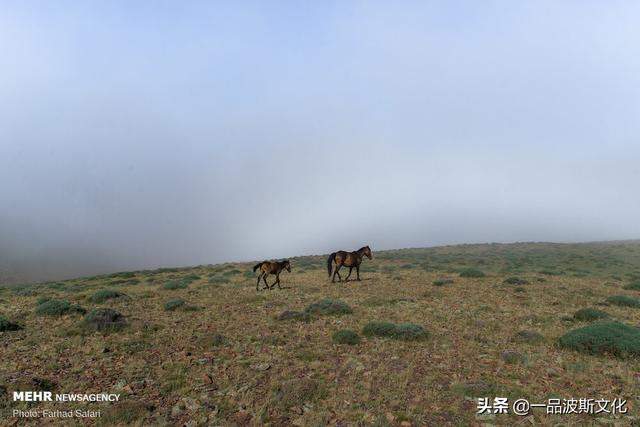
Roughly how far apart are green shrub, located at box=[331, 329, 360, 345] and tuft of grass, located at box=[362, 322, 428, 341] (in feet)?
2.62

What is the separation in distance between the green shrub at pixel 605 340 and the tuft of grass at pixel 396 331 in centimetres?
458

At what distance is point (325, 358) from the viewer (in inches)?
444

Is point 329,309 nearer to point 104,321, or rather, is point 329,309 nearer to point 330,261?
point 104,321

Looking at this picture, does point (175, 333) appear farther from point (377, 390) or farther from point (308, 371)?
point (377, 390)

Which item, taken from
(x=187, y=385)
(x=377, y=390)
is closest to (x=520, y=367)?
(x=377, y=390)

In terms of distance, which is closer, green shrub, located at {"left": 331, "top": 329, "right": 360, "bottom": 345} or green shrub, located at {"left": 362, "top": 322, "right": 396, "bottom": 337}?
green shrub, located at {"left": 331, "top": 329, "right": 360, "bottom": 345}

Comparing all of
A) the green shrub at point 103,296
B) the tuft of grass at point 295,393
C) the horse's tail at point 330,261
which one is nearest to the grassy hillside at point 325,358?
the tuft of grass at point 295,393

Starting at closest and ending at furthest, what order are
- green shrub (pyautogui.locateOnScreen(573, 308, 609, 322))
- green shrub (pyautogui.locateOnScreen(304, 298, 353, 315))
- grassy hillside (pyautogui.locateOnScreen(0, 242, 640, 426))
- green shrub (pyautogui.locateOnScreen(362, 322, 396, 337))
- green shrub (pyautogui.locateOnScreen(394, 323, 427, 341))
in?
grassy hillside (pyautogui.locateOnScreen(0, 242, 640, 426))
green shrub (pyautogui.locateOnScreen(394, 323, 427, 341))
green shrub (pyautogui.locateOnScreen(362, 322, 396, 337))
green shrub (pyautogui.locateOnScreen(573, 308, 609, 322))
green shrub (pyautogui.locateOnScreen(304, 298, 353, 315))

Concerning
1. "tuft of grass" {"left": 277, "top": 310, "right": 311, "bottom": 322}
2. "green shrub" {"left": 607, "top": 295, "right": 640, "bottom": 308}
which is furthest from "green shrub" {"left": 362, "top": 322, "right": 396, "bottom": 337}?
"green shrub" {"left": 607, "top": 295, "right": 640, "bottom": 308}

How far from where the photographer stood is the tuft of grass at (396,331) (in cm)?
1294

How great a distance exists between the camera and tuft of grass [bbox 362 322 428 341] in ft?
42.5

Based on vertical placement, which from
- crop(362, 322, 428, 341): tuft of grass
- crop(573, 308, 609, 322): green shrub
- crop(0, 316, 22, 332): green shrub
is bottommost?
Result: crop(573, 308, 609, 322): green shrub

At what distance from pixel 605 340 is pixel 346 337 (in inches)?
323

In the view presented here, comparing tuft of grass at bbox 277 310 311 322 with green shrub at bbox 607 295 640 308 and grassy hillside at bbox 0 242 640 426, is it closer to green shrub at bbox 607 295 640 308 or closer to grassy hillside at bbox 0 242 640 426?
grassy hillside at bbox 0 242 640 426
